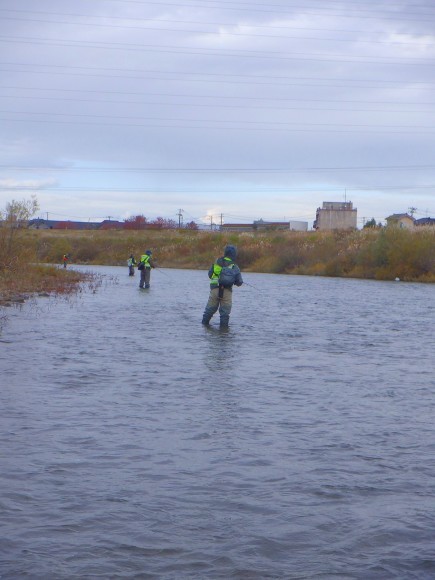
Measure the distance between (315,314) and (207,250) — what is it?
54.1 m

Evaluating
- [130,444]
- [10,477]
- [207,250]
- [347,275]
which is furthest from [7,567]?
[207,250]

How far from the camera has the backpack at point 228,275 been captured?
18938 mm

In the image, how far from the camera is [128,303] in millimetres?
29359

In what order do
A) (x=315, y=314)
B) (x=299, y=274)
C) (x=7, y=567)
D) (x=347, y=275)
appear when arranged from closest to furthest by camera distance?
(x=7, y=567) → (x=315, y=314) → (x=347, y=275) → (x=299, y=274)

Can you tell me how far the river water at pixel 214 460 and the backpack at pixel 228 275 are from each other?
1.74 metres

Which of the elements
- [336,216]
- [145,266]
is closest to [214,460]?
[145,266]

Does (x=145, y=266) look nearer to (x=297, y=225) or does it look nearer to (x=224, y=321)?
(x=224, y=321)

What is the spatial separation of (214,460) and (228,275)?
1080 cm

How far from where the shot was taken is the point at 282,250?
6994 centimetres

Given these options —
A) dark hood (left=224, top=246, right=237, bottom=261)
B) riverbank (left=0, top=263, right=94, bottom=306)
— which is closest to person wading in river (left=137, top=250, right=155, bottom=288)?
riverbank (left=0, top=263, right=94, bottom=306)

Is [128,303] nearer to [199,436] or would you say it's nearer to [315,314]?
[315,314]

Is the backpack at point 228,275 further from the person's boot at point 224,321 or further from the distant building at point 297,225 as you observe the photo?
the distant building at point 297,225

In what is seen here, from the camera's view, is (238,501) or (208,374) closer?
(238,501)

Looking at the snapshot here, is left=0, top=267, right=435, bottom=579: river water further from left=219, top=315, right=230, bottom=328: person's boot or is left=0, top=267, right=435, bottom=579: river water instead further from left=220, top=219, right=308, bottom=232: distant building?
left=220, top=219, right=308, bottom=232: distant building
